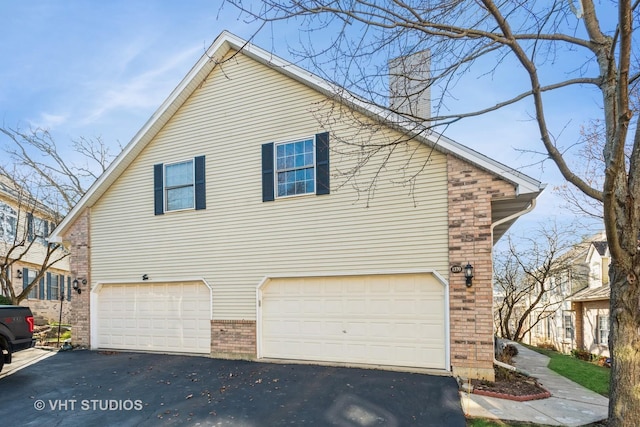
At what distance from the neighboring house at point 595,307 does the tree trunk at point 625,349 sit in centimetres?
1421

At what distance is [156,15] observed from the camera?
6855mm

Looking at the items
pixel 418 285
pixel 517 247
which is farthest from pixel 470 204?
pixel 517 247

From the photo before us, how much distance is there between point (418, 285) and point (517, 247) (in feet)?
44.9

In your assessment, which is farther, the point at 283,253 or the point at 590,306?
the point at 590,306

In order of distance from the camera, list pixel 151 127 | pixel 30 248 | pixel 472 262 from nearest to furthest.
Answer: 1. pixel 472 262
2. pixel 151 127
3. pixel 30 248

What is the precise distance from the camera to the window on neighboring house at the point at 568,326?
845 inches

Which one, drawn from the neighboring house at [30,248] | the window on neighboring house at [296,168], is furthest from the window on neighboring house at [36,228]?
the window on neighboring house at [296,168]

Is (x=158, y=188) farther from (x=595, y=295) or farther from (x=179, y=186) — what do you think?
(x=595, y=295)

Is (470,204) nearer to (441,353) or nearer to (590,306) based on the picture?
(441,353)

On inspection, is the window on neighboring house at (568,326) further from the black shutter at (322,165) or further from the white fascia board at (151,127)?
the white fascia board at (151,127)

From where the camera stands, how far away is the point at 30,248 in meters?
19.7

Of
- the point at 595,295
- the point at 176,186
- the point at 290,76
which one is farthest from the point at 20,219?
the point at 595,295

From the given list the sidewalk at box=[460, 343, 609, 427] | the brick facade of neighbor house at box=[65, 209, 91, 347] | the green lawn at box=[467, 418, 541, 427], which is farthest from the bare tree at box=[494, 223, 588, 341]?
the brick facade of neighbor house at box=[65, 209, 91, 347]

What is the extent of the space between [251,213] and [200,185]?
1.74 meters
